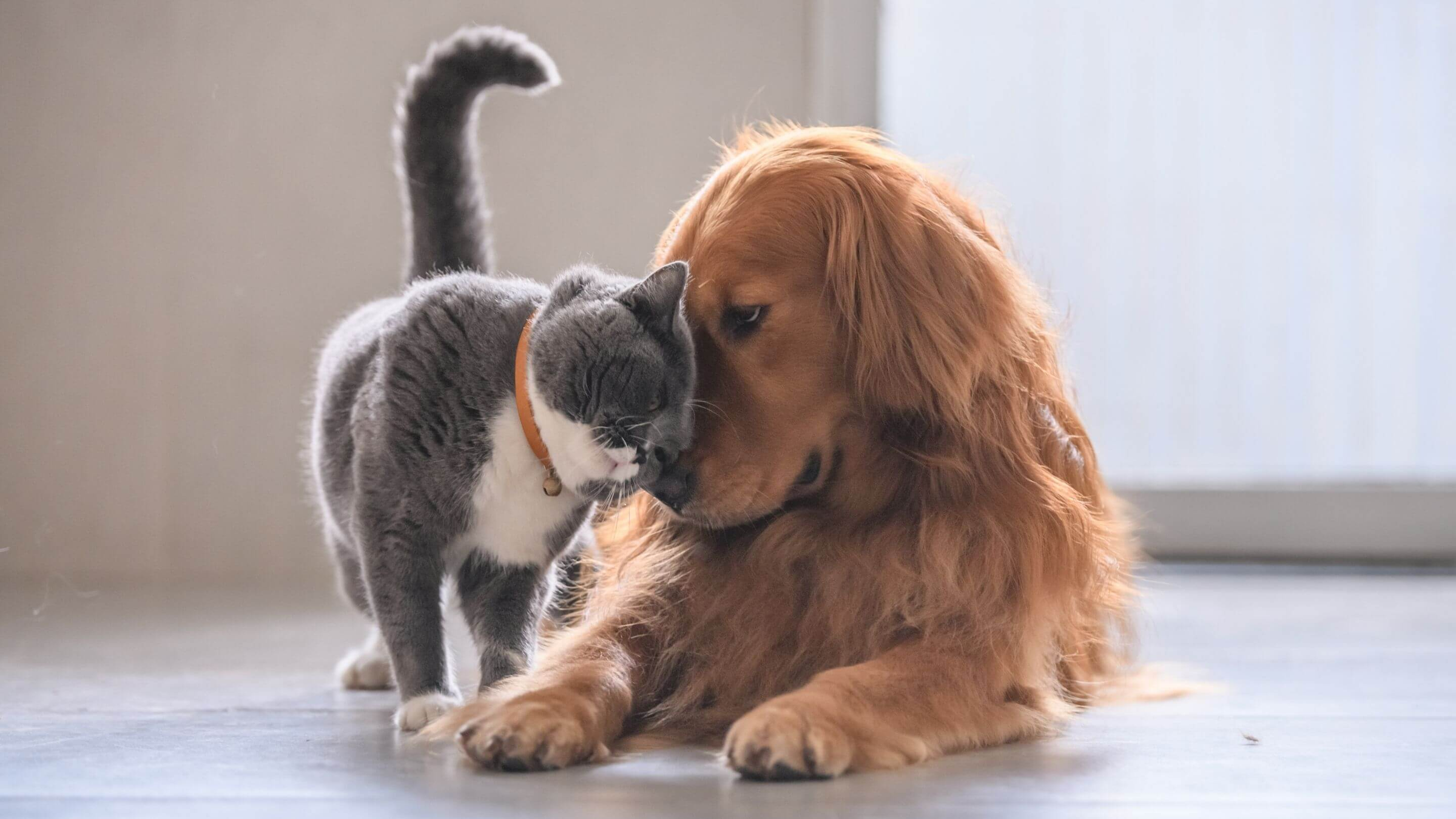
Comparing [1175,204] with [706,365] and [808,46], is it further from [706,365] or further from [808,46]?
[706,365]

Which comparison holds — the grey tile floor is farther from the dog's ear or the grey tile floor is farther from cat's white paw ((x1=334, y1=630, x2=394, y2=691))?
the dog's ear

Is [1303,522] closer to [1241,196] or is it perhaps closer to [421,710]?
[1241,196]

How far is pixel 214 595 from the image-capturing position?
2.36 meters

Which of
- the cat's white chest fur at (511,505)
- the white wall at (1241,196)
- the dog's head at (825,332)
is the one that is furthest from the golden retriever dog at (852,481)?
the white wall at (1241,196)

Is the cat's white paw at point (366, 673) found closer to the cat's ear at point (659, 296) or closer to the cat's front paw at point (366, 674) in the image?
the cat's front paw at point (366, 674)

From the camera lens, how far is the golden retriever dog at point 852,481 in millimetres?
1164

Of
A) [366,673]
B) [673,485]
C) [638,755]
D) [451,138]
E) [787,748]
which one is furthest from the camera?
[451,138]

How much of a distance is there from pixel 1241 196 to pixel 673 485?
2385 millimetres

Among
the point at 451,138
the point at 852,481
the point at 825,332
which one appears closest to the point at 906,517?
the point at 852,481

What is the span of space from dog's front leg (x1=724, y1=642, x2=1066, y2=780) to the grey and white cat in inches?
12.2

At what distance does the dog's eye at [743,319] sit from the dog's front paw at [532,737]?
1.31 feet

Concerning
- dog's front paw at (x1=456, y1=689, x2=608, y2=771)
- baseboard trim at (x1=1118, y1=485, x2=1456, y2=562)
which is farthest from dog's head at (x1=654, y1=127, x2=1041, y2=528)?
baseboard trim at (x1=1118, y1=485, x2=1456, y2=562)

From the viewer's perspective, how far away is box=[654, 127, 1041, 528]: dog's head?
1178 mm

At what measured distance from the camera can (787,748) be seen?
0.94m
